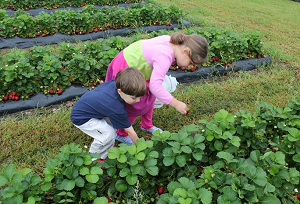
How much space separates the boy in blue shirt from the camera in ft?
7.61

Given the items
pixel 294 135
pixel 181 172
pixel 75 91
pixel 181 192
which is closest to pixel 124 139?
pixel 181 172

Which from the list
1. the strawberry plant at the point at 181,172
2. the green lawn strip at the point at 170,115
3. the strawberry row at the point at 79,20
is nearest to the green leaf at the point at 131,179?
the strawberry plant at the point at 181,172

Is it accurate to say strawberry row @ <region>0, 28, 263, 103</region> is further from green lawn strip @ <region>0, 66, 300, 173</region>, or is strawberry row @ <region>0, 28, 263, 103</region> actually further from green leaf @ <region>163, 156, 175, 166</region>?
green leaf @ <region>163, 156, 175, 166</region>

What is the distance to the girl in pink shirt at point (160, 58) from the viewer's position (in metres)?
2.51

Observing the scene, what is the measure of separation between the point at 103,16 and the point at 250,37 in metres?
3.34

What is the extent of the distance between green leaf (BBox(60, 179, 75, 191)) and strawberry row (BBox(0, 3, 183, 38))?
4.75 meters

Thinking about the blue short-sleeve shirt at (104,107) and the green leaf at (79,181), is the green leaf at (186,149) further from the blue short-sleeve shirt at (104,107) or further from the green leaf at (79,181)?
the green leaf at (79,181)

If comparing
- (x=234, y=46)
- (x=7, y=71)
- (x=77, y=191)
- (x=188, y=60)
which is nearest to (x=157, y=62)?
(x=188, y=60)

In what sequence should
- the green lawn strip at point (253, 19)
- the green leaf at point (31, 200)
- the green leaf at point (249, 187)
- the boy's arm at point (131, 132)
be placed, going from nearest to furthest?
the green leaf at point (31, 200) < the green leaf at point (249, 187) < the boy's arm at point (131, 132) < the green lawn strip at point (253, 19)

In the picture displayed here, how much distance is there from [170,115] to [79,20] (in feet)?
12.4

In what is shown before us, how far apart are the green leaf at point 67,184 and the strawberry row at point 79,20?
15.6ft

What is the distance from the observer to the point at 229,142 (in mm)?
2396

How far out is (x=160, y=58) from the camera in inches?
100

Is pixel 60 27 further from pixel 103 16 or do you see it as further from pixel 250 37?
pixel 250 37
